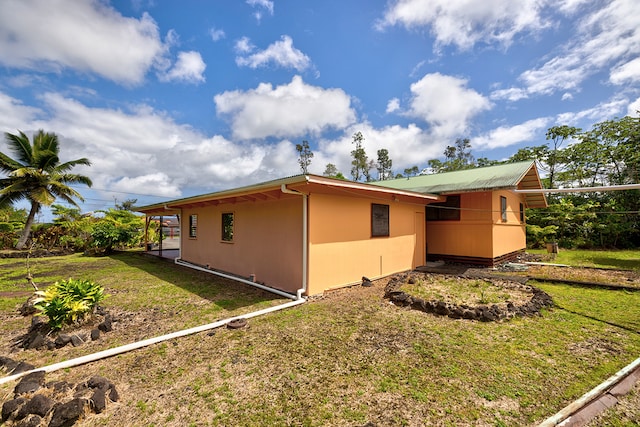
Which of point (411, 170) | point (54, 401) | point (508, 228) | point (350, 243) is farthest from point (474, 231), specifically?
point (411, 170)

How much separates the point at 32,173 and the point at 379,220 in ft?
63.6

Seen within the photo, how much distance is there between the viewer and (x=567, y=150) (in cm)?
2023

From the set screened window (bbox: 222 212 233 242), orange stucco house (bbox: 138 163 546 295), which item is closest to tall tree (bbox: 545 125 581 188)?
orange stucco house (bbox: 138 163 546 295)

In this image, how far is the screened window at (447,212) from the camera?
9758 millimetres

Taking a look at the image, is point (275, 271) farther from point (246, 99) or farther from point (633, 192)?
point (633, 192)

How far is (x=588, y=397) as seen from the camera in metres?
2.49

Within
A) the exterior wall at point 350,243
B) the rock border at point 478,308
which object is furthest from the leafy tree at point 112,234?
the rock border at point 478,308

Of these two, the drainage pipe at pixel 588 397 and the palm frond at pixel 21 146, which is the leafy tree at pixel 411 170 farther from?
the drainage pipe at pixel 588 397

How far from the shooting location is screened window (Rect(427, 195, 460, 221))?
976 cm

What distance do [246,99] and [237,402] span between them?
53.9 ft

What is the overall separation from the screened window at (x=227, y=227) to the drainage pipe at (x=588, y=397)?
26.4 feet

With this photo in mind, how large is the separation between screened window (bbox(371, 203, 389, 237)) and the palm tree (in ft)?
62.5

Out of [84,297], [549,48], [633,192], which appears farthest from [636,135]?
[84,297]

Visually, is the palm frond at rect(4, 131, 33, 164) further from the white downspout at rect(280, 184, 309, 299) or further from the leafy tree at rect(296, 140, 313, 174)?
the leafy tree at rect(296, 140, 313, 174)
